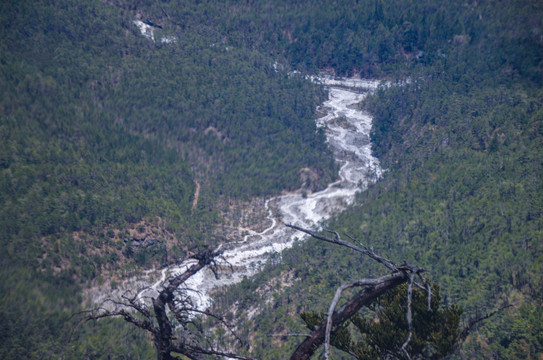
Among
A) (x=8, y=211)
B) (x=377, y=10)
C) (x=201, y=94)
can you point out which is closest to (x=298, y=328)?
(x=8, y=211)

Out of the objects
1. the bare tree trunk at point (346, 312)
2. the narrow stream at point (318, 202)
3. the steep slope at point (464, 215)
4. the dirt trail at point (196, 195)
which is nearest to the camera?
the bare tree trunk at point (346, 312)

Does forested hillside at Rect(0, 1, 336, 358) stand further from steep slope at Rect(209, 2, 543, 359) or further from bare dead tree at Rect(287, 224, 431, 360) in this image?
bare dead tree at Rect(287, 224, 431, 360)

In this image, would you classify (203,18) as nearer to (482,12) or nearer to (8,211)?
(482,12)

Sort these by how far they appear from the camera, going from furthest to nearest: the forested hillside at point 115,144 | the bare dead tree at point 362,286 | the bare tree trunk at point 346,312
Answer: the forested hillside at point 115,144 → the bare tree trunk at point 346,312 → the bare dead tree at point 362,286

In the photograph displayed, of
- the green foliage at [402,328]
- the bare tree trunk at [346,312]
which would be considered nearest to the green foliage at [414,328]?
the green foliage at [402,328]

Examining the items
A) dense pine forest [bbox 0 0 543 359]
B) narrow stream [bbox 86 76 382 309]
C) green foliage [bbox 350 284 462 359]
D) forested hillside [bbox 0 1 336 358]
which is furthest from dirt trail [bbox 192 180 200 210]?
green foliage [bbox 350 284 462 359]

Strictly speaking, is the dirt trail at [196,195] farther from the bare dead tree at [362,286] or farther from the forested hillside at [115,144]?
the bare dead tree at [362,286]

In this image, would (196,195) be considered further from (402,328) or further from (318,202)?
(402,328)
